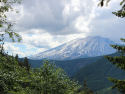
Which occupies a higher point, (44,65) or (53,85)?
(44,65)

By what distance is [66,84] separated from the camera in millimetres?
13016

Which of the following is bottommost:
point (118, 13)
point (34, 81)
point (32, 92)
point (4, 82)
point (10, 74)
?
point (32, 92)

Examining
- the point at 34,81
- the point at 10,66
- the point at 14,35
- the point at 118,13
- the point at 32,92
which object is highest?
the point at 118,13

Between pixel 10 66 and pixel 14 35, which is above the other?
pixel 14 35

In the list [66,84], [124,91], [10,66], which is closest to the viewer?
[10,66]

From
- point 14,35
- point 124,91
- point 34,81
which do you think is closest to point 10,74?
point 14,35

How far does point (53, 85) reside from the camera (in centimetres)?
1241

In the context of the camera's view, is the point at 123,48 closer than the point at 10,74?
No

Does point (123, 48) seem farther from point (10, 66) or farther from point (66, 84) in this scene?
point (10, 66)

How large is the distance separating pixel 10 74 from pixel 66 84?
7.33m

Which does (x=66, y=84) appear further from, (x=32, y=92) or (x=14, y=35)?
(x=14, y=35)

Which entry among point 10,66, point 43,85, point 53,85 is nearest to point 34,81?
point 43,85

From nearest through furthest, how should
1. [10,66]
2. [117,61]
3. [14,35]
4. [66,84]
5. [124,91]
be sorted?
[14,35]
[10,66]
[124,91]
[117,61]
[66,84]

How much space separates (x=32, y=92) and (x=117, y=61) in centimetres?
945
